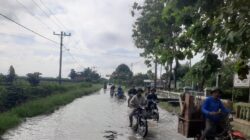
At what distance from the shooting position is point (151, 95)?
20953 mm

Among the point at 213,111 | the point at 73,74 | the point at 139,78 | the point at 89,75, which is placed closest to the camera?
the point at 213,111

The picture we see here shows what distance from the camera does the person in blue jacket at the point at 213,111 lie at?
9.59 metres

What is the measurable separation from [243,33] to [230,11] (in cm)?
67

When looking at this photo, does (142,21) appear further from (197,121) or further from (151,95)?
(197,121)

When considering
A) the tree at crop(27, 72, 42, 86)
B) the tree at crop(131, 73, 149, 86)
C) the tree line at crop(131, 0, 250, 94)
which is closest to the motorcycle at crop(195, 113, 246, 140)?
the tree line at crop(131, 0, 250, 94)

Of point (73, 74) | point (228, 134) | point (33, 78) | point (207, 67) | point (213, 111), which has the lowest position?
point (228, 134)

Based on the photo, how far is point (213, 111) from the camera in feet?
31.6

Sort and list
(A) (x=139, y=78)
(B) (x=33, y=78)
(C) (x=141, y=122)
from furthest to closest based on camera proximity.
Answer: (A) (x=139, y=78)
(B) (x=33, y=78)
(C) (x=141, y=122)

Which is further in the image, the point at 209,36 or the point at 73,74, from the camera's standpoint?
the point at 73,74

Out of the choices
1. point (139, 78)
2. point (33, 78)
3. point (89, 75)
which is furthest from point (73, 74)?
point (33, 78)

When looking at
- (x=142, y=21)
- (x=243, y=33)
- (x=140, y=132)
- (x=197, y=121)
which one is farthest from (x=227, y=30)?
(x=142, y=21)

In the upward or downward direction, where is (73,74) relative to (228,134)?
upward

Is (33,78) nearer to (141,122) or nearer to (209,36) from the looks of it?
(141,122)

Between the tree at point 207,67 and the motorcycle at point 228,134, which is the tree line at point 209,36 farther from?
the motorcycle at point 228,134
